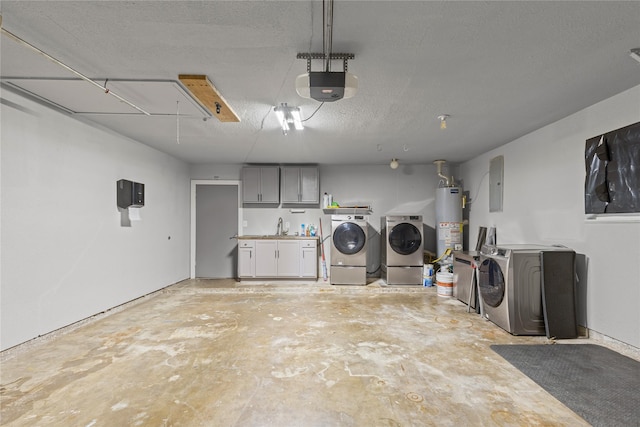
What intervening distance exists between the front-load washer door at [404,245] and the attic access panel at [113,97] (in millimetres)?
3623

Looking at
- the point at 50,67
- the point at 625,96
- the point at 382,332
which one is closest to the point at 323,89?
the point at 50,67

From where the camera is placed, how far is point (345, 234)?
5.34m

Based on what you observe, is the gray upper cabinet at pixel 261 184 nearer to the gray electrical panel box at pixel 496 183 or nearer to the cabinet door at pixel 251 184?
the cabinet door at pixel 251 184

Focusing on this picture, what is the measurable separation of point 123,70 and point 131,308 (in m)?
3.11

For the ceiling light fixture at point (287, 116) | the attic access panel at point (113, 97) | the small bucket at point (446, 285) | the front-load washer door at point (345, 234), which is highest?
the attic access panel at point (113, 97)

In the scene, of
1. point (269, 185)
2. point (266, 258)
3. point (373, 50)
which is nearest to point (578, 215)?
point (373, 50)

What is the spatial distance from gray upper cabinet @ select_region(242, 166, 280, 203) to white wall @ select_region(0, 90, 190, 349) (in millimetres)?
1717

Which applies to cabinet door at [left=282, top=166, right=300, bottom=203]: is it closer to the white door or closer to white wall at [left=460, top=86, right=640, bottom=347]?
the white door

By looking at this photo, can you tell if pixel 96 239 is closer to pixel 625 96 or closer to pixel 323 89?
pixel 323 89

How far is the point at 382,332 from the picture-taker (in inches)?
→ 122

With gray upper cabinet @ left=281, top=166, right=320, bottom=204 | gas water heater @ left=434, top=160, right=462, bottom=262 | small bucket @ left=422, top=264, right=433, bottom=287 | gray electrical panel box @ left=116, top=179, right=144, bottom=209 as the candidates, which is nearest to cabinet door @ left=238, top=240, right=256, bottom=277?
gray upper cabinet @ left=281, top=166, right=320, bottom=204

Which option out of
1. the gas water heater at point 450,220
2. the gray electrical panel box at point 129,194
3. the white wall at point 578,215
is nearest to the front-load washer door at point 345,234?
the gas water heater at point 450,220

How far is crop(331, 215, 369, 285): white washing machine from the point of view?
5.30 m

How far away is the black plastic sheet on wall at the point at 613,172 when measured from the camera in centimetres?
244
